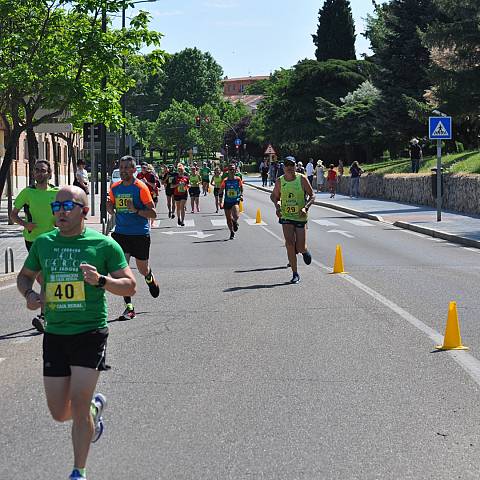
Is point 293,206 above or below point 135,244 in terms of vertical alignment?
above

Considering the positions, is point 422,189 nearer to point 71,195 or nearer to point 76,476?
point 71,195

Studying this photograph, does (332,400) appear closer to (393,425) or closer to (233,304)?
(393,425)

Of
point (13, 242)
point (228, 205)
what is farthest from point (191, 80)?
point (13, 242)

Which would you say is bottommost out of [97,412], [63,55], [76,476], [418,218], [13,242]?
[418,218]

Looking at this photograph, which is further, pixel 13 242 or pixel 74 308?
pixel 13 242

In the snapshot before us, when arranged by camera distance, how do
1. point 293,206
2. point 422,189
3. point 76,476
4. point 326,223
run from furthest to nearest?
point 422,189
point 326,223
point 293,206
point 76,476

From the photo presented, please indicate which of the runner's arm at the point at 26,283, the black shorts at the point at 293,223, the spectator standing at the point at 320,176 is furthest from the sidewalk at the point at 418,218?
the runner's arm at the point at 26,283

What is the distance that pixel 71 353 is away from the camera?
18.1ft

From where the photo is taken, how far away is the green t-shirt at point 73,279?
18.1 feet

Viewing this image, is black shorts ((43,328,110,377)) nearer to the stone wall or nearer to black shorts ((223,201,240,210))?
black shorts ((223,201,240,210))

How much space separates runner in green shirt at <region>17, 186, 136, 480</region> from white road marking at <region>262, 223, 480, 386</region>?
3.64 metres

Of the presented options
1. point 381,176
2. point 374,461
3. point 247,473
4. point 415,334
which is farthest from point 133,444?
point 381,176

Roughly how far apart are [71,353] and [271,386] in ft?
Answer: 9.04

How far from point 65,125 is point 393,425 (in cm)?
2919
